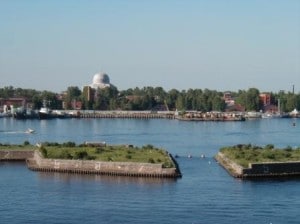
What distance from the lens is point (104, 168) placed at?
31438 mm

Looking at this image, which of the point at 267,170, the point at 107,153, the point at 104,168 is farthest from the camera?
the point at 107,153

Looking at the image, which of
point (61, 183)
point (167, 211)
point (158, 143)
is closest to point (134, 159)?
point (61, 183)

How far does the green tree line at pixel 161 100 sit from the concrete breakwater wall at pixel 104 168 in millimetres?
86805

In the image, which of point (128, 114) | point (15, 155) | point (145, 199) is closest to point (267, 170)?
point (145, 199)

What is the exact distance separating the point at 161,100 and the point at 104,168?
9668 cm

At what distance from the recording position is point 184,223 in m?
21.5

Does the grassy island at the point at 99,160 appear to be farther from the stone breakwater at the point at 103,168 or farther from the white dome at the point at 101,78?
the white dome at the point at 101,78

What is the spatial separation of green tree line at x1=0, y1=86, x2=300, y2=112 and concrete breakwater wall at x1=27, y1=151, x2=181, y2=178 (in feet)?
285

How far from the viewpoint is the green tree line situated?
12019cm

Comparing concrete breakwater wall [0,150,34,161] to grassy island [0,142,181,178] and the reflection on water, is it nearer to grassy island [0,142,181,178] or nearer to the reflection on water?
grassy island [0,142,181,178]

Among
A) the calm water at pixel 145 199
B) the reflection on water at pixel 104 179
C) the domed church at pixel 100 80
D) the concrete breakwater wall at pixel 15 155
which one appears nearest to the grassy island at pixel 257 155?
the calm water at pixel 145 199

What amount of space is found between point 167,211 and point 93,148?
14.7 meters

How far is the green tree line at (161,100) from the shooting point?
12019 centimetres

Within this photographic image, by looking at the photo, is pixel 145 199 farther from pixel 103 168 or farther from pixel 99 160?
pixel 99 160
